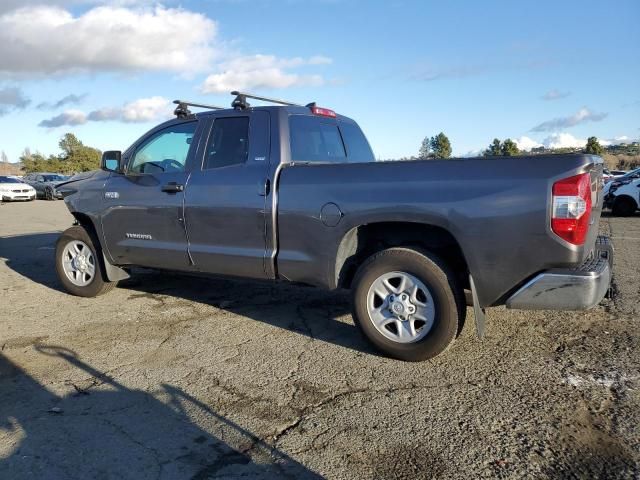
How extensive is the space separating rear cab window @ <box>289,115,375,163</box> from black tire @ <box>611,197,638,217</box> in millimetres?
12089

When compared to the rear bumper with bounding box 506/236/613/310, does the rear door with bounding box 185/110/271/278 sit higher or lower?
higher

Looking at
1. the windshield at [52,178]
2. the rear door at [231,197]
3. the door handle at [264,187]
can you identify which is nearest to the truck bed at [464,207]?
the door handle at [264,187]

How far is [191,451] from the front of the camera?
289 centimetres

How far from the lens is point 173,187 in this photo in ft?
17.0

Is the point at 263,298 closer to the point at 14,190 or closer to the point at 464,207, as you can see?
Result: the point at 464,207

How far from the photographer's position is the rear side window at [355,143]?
5668 millimetres

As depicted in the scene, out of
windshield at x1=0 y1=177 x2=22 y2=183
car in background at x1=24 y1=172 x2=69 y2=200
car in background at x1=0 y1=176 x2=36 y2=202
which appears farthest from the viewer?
car in background at x1=24 y1=172 x2=69 y2=200

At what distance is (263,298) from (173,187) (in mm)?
1685

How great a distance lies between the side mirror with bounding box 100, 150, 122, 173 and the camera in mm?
5867

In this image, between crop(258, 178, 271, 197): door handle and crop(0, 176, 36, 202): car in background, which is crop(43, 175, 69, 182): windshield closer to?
crop(0, 176, 36, 202): car in background

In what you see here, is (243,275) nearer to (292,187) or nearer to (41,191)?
(292,187)

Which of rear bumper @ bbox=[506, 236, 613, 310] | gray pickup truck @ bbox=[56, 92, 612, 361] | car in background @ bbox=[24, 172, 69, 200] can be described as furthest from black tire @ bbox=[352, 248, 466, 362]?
car in background @ bbox=[24, 172, 69, 200]

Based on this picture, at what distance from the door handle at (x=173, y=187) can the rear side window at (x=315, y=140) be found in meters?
1.20

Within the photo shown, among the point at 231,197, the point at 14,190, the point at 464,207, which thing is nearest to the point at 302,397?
the point at 464,207
